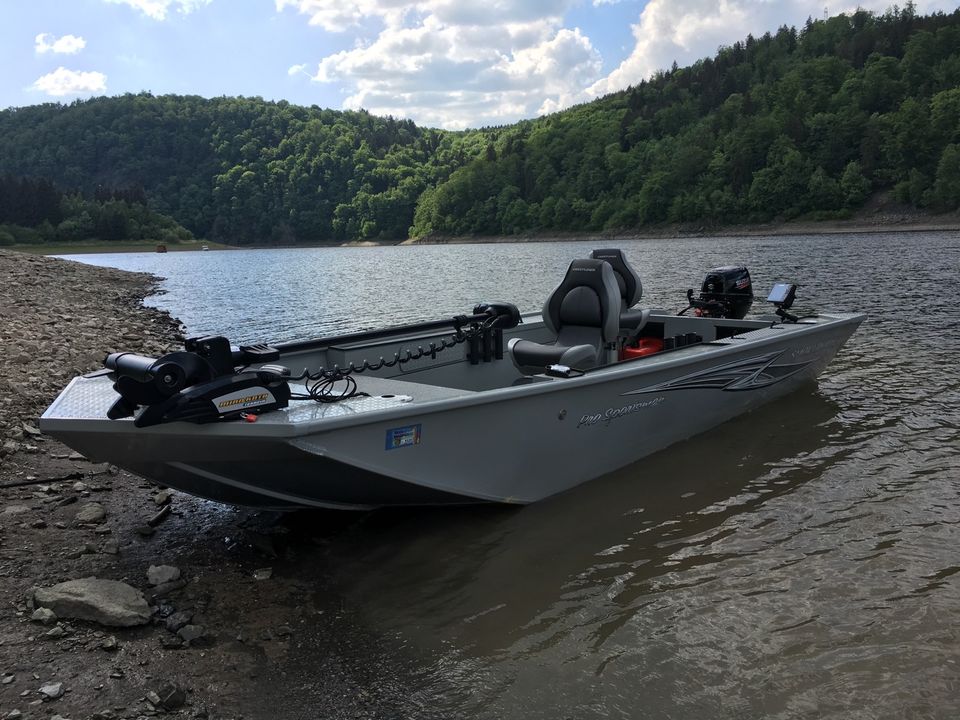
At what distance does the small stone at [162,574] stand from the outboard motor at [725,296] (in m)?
6.42

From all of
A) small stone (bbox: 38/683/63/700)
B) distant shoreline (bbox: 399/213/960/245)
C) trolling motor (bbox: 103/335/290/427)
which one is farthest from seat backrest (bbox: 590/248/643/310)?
distant shoreline (bbox: 399/213/960/245)

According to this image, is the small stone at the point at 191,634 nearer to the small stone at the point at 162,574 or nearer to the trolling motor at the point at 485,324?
the small stone at the point at 162,574

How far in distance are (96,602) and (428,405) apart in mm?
2019

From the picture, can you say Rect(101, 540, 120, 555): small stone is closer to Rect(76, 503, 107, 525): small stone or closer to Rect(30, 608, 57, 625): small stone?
Rect(76, 503, 107, 525): small stone

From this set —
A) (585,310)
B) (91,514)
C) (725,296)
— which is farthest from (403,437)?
(725,296)

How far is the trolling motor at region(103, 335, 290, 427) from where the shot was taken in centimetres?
367

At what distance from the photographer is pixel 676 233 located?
79.6m

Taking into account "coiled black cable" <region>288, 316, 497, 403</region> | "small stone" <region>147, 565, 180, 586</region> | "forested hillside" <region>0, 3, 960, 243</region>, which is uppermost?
"forested hillside" <region>0, 3, 960, 243</region>

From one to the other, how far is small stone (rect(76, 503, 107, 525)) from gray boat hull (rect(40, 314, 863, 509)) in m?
0.88

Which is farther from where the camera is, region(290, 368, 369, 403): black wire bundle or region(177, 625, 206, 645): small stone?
region(290, 368, 369, 403): black wire bundle

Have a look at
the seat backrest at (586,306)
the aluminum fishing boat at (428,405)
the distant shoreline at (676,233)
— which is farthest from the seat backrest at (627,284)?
the distant shoreline at (676,233)

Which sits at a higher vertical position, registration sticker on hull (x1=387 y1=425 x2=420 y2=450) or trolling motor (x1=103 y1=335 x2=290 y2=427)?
trolling motor (x1=103 y1=335 x2=290 y2=427)

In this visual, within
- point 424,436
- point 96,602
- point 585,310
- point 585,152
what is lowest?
point 96,602

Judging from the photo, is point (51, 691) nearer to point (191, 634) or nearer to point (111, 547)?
point (191, 634)
